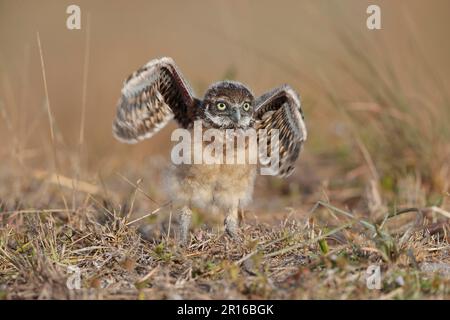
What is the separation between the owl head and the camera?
536cm

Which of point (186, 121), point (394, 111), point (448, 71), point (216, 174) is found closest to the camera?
point (216, 174)

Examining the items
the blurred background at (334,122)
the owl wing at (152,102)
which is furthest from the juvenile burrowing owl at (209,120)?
the blurred background at (334,122)

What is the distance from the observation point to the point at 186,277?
13.6 feet

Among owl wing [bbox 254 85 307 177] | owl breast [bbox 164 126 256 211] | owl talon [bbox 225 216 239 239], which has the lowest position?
owl talon [bbox 225 216 239 239]

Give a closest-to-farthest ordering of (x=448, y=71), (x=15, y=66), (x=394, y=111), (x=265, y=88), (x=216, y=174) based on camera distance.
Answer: (x=216, y=174) → (x=394, y=111) → (x=265, y=88) → (x=448, y=71) → (x=15, y=66)

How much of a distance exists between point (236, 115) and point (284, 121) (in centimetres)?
51

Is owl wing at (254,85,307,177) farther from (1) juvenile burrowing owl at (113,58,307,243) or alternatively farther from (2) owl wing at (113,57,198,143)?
(2) owl wing at (113,57,198,143)

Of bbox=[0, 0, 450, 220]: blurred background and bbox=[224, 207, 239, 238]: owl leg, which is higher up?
bbox=[0, 0, 450, 220]: blurred background

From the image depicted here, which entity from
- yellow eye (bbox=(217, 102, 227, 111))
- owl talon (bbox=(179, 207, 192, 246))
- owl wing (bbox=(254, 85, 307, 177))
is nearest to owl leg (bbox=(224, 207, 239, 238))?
owl talon (bbox=(179, 207, 192, 246))

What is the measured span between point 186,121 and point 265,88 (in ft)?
7.70

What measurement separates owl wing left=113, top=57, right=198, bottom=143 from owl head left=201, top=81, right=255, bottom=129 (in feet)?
0.75
